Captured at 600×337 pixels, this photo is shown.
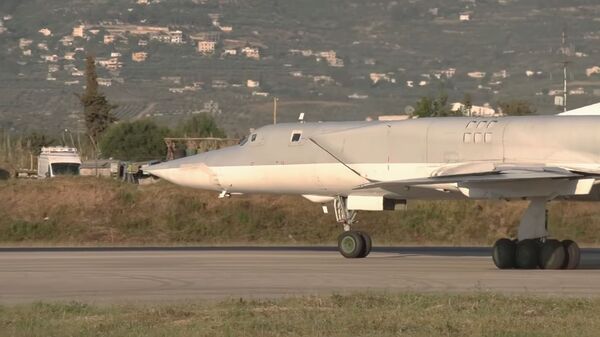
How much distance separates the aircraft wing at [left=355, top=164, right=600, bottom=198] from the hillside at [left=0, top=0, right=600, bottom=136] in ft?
269

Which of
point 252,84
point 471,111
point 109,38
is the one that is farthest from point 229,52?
point 471,111

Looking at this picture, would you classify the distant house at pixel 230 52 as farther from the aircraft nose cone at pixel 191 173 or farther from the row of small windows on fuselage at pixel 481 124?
the row of small windows on fuselage at pixel 481 124

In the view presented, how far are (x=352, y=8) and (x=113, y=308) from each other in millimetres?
167764

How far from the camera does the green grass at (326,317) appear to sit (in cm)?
1575

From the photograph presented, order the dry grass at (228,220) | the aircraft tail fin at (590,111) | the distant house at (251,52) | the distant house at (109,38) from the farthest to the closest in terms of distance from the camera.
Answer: the distant house at (109,38)
the distant house at (251,52)
the dry grass at (228,220)
the aircraft tail fin at (590,111)

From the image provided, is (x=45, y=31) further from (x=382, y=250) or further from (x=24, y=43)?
(x=382, y=250)

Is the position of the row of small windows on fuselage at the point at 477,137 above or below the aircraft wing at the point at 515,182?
above

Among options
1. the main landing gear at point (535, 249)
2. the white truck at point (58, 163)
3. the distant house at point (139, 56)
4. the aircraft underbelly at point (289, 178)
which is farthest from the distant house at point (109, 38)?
the main landing gear at point (535, 249)

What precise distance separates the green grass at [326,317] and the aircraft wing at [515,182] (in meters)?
6.62

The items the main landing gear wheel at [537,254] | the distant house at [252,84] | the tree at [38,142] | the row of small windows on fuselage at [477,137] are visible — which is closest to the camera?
the main landing gear wheel at [537,254]

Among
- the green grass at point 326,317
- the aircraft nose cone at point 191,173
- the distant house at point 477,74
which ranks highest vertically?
the distant house at point 477,74

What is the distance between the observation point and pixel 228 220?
1706 inches

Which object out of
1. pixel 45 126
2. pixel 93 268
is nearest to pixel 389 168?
pixel 93 268

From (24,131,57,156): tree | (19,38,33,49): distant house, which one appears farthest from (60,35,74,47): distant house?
(24,131,57,156): tree
